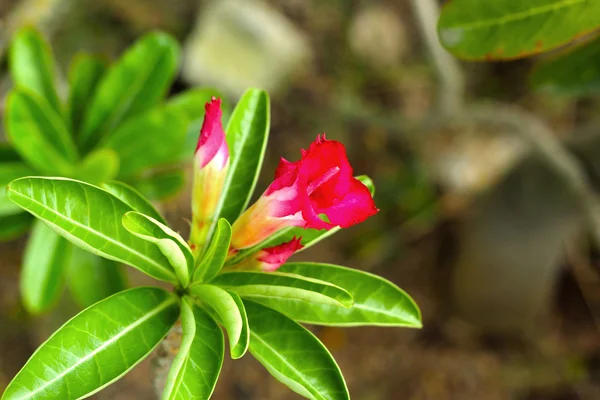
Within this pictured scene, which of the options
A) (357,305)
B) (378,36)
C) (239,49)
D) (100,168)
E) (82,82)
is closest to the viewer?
(357,305)

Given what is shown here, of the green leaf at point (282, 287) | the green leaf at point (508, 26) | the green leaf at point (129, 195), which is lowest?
the green leaf at point (282, 287)

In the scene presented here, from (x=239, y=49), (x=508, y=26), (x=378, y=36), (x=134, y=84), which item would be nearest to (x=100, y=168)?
(x=134, y=84)

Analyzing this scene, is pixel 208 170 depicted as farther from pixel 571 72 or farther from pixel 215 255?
pixel 571 72

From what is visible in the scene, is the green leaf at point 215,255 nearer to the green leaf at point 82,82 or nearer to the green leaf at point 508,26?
the green leaf at point 508,26

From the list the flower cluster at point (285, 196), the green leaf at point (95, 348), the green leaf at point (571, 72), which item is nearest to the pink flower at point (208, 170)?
the flower cluster at point (285, 196)

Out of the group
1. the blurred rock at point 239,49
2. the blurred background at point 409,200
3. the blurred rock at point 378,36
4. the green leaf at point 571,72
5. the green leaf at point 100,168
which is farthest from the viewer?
the blurred rock at point 378,36

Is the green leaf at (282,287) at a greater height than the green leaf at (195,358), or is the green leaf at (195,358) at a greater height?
the green leaf at (282,287)

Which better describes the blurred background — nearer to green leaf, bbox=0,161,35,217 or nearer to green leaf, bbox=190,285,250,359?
green leaf, bbox=0,161,35,217
